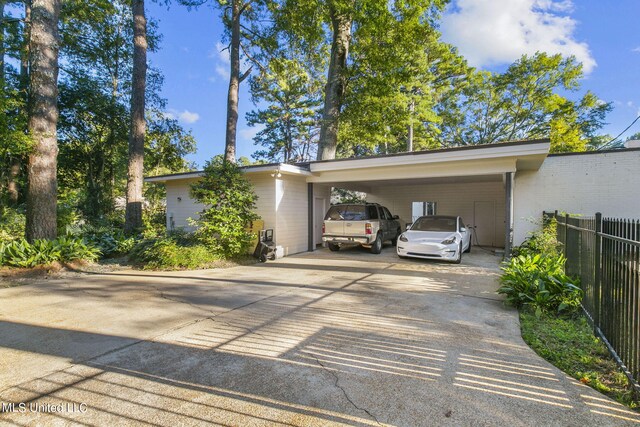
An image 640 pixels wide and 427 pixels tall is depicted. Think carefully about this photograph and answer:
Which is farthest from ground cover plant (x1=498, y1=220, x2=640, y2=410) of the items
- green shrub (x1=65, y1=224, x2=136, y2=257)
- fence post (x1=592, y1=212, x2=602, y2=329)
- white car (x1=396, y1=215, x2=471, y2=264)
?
green shrub (x1=65, y1=224, x2=136, y2=257)

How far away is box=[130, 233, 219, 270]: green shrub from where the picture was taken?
27.1 ft

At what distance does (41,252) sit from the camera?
7.64 metres

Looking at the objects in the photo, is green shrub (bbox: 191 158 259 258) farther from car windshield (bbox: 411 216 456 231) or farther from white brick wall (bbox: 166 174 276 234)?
car windshield (bbox: 411 216 456 231)

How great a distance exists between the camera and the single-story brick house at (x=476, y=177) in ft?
29.7

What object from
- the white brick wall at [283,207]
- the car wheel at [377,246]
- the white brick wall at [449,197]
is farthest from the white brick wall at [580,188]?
the white brick wall at [283,207]

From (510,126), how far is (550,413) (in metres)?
24.8

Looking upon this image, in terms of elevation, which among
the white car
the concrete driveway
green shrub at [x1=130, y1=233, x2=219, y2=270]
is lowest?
the concrete driveway

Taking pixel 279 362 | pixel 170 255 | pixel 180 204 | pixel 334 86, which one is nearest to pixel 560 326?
pixel 279 362

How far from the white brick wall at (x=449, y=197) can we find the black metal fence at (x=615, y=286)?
35.4 feet

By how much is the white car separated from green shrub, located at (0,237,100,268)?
29.8 feet

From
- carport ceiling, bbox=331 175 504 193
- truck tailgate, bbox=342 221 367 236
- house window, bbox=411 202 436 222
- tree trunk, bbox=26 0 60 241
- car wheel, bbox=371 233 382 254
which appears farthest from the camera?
house window, bbox=411 202 436 222

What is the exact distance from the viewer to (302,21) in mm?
14836

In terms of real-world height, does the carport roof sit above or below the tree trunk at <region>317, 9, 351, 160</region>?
→ below

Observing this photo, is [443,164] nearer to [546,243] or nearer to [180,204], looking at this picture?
[546,243]
